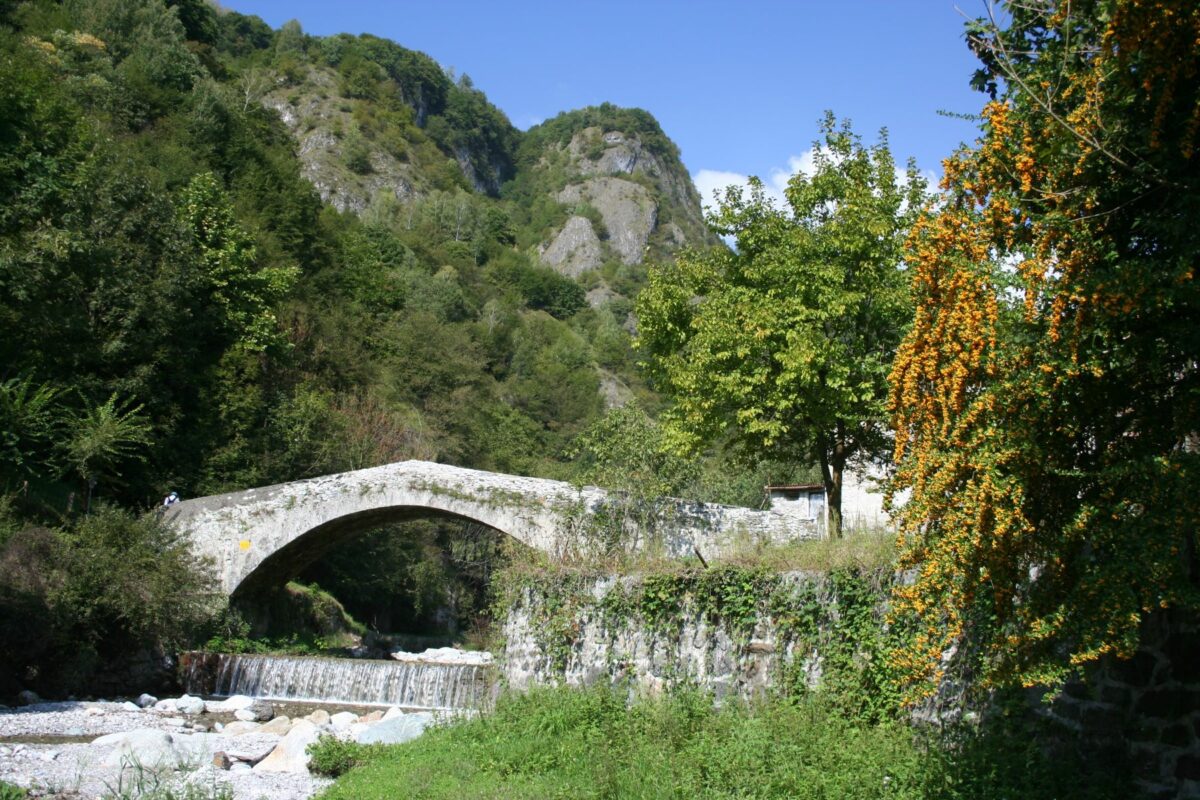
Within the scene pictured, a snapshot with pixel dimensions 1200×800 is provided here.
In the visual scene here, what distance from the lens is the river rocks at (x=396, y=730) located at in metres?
11.2

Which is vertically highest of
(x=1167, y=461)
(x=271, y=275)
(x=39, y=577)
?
(x=271, y=275)

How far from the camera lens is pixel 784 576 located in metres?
9.84

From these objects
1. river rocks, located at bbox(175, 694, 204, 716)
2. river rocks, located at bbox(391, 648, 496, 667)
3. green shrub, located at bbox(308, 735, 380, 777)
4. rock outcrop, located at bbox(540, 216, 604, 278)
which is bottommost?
river rocks, located at bbox(175, 694, 204, 716)

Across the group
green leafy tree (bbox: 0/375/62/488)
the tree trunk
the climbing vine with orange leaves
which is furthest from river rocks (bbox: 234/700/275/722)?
the climbing vine with orange leaves

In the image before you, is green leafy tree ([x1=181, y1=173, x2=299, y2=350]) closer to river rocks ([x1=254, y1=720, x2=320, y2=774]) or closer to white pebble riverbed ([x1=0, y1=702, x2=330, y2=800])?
white pebble riverbed ([x1=0, y1=702, x2=330, y2=800])

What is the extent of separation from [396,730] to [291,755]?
1177 millimetres

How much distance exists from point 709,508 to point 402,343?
27.0 m

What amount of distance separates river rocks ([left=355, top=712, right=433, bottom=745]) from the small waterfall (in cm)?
439

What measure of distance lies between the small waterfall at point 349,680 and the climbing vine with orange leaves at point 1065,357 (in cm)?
1188

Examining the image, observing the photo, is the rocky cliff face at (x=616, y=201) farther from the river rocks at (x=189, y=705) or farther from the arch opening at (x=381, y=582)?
the river rocks at (x=189, y=705)

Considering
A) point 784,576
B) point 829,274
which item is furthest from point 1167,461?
point 829,274

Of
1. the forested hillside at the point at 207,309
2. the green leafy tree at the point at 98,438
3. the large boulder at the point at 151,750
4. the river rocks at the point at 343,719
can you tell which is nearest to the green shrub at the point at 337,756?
the large boulder at the point at 151,750

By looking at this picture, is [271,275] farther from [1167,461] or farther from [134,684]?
[1167,461]

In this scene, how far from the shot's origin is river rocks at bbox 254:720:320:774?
35.9 ft
